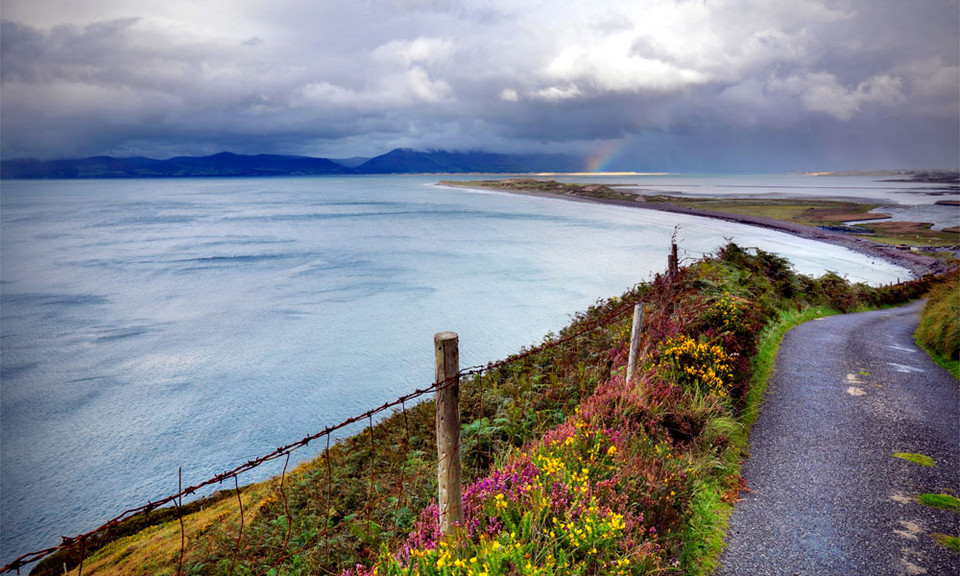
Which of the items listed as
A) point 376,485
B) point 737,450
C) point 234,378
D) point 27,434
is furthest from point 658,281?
point 27,434

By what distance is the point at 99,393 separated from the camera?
2183 centimetres

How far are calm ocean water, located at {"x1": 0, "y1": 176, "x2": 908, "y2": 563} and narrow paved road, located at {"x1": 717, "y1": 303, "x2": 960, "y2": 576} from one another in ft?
33.4

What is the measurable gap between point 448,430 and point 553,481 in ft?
5.03

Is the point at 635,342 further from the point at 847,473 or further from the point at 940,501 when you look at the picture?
the point at 940,501

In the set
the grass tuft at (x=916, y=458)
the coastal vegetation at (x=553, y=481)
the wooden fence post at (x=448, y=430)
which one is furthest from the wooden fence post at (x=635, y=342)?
the wooden fence post at (x=448, y=430)

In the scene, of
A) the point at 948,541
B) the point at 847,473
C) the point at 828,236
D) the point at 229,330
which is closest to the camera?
the point at 948,541

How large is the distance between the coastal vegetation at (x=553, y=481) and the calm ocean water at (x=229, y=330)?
5769 mm

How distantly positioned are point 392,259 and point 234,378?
Result: 1302 inches

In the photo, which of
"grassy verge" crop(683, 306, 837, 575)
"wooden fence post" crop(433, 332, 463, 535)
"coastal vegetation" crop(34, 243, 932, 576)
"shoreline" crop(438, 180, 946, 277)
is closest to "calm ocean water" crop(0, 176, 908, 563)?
"shoreline" crop(438, 180, 946, 277)

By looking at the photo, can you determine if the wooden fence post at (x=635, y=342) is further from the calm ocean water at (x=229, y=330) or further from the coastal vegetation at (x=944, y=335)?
the calm ocean water at (x=229, y=330)

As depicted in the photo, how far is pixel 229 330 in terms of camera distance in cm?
3120

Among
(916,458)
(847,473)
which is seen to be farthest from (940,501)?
(916,458)

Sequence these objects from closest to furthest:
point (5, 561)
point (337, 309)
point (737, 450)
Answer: point (737, 450) < point (5, 561) < point (337, 309)

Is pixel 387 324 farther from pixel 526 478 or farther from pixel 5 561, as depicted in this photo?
pixel 526 478
